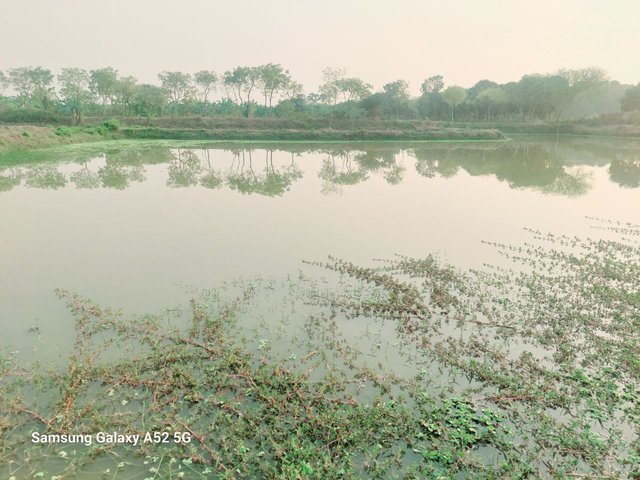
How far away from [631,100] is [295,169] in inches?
2848

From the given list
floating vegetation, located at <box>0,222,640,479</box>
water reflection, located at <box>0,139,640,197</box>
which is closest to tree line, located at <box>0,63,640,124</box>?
water reflection, located at <box>0,139,640,197</box>

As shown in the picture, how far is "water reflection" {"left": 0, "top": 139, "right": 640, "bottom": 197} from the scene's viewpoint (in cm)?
1786

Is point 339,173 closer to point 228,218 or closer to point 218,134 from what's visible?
point 228,218

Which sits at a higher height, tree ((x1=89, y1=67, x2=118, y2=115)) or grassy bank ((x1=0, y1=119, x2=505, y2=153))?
tree ((x1=89, y1=67, x2=118, y2=115))

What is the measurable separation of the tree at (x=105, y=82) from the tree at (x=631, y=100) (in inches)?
3276

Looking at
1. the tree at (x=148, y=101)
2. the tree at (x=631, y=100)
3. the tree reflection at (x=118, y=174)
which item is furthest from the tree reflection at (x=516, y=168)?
the tree at (x=631, y=100)

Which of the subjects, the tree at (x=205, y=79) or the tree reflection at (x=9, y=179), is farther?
the tree at (x=205, y=79)

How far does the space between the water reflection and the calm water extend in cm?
14

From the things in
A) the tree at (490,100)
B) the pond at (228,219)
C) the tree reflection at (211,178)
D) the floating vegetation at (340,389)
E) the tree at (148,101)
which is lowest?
the floating vegetation at (340,389)

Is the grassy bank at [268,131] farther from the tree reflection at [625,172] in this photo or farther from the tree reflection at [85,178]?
the tree reflection at [625,172]

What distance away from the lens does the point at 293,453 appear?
11.6ft

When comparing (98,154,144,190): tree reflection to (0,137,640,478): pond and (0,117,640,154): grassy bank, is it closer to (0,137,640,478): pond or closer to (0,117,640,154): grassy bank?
(0,137,640,478): pond

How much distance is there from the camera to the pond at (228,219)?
23.4ft

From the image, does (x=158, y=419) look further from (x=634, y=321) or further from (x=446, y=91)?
(x=446, y=91)
